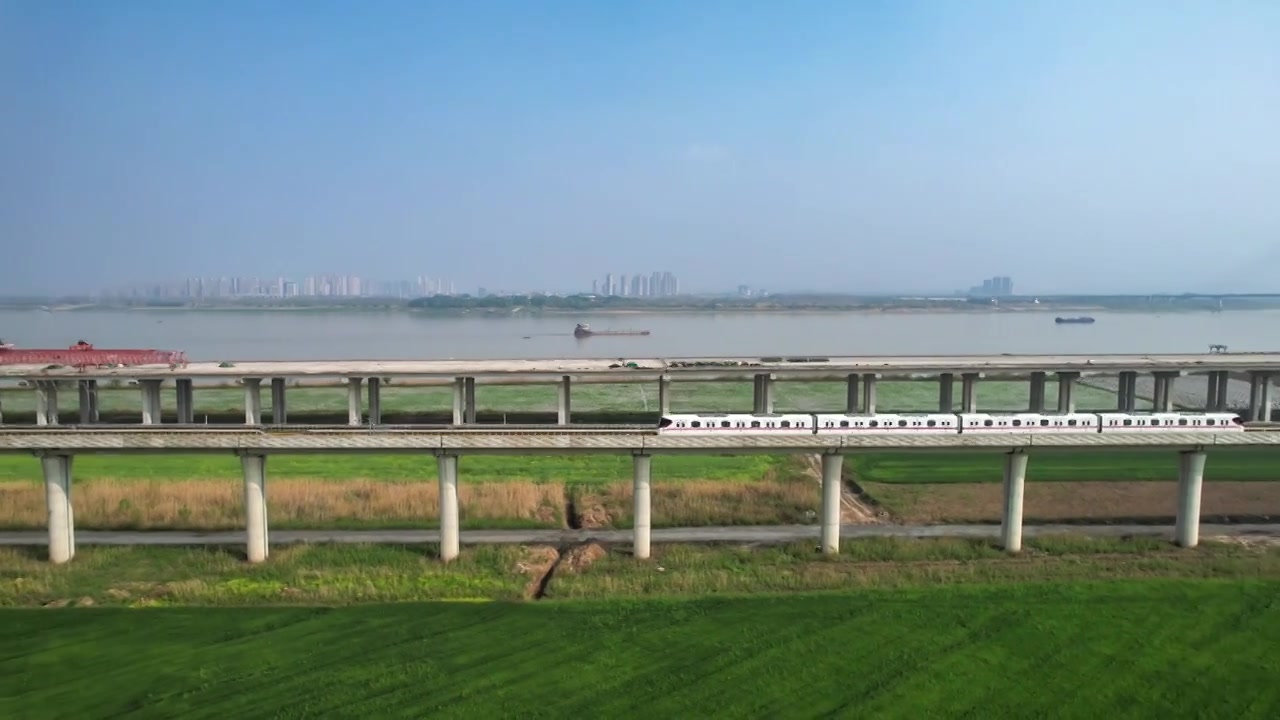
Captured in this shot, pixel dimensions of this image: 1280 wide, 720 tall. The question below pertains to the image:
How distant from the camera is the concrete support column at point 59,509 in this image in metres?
26.3

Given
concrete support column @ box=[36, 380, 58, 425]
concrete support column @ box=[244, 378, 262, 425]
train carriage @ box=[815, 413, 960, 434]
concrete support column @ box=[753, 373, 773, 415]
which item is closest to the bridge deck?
train carriage @ box=[815, 413, 960, 434]

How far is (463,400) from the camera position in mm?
32938

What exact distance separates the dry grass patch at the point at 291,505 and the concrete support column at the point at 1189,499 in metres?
19.8

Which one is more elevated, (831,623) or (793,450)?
(793,450)

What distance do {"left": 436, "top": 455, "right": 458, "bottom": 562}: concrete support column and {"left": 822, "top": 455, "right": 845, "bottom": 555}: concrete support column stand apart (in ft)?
36.9

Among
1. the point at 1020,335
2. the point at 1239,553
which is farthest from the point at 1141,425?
the point at 1020,335

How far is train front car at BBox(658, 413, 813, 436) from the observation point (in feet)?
88.7

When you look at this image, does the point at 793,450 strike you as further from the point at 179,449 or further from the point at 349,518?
the point at 179,449

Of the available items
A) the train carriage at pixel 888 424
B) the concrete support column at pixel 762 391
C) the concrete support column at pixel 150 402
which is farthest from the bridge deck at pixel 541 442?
the concrete support column at pixel 762 391

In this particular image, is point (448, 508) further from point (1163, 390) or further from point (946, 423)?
point (1163, 390)

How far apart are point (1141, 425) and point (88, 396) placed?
120ft

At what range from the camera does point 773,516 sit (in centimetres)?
3067

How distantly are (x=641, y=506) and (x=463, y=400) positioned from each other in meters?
9.73

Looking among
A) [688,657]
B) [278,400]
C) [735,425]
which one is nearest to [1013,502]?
[735,425]
